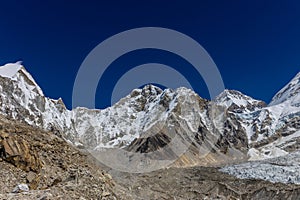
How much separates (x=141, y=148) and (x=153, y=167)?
4544 cm

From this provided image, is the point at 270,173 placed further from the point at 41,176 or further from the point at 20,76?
the point at 20,76

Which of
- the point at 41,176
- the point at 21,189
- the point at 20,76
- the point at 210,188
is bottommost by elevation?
the point at 21,189

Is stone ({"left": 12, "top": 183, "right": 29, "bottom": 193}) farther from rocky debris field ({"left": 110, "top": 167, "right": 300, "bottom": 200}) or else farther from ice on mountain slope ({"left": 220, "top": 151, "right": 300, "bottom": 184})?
ice on mountain slope ({"left": 220, "top": 151, "right": 300, "bottom": 184})

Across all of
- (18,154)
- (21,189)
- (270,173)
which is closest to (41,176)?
(18,154)

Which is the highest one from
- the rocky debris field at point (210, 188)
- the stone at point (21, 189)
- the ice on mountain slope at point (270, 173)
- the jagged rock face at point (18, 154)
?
the ice on mountain slope at point (270, 173)

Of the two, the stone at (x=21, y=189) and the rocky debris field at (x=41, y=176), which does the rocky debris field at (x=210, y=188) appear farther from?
the stone at (x=21, y=189)

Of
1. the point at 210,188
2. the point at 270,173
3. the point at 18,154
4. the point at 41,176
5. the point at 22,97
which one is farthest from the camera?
the point at 22,97

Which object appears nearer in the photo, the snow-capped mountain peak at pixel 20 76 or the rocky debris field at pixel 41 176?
the rocky debris field at pixel 41 176

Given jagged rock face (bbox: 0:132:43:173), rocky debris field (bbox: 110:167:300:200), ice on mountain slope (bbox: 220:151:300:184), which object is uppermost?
ice on mountain slope (bbox: 220:151:300:184)

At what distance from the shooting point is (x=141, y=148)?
158m

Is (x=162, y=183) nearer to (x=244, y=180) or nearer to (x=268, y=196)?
(x=268, y=196)

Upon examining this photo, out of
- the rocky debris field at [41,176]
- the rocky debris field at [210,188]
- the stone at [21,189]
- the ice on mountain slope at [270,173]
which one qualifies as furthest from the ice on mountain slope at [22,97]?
the stone at [21,189]

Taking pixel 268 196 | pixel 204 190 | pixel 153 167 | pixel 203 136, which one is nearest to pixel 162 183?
pixel 204 190

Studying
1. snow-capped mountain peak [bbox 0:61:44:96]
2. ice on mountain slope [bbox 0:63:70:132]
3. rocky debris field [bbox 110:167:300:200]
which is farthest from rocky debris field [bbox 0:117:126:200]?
snow-capped mountain peak [bbox 0:61:44:96]
